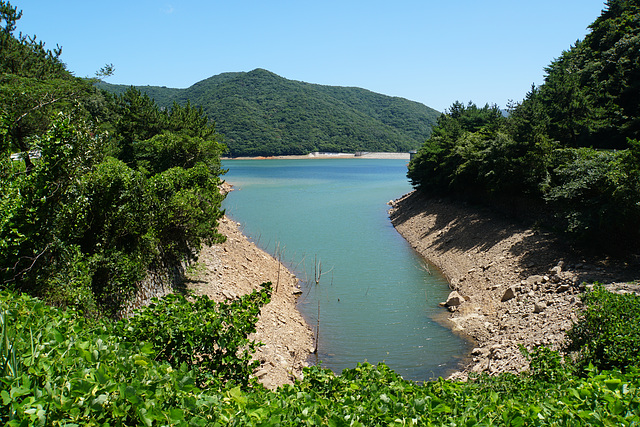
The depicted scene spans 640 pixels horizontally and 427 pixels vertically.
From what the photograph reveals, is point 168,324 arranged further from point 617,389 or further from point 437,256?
point 437,256

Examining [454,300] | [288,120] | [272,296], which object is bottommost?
[454,300]

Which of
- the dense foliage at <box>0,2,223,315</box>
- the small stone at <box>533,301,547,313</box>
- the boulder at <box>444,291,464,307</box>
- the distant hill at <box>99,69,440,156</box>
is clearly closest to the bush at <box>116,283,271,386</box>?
the dense foliage at <box>0,2,223,315</box>

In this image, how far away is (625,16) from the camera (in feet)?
92.3

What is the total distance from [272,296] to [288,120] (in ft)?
490

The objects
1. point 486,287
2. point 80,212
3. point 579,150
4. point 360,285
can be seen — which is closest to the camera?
point 80,212

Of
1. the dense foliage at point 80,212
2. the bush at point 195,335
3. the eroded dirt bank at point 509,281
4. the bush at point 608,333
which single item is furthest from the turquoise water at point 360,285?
the bush at point 195,335

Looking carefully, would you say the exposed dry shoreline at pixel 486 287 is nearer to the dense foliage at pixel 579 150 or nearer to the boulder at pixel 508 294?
the boulder at pixel 508 294

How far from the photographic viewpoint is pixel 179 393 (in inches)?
146

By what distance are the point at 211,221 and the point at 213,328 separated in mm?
9501

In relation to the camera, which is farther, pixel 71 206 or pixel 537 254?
pixel 537 254

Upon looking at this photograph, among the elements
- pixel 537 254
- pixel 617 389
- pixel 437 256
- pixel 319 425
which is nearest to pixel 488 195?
pixel 437 256

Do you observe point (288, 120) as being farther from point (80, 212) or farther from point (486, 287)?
point (80, 212)

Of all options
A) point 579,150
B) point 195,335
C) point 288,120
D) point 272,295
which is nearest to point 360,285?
point 272,295

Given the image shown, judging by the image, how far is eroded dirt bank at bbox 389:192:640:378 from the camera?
12.4 metres
